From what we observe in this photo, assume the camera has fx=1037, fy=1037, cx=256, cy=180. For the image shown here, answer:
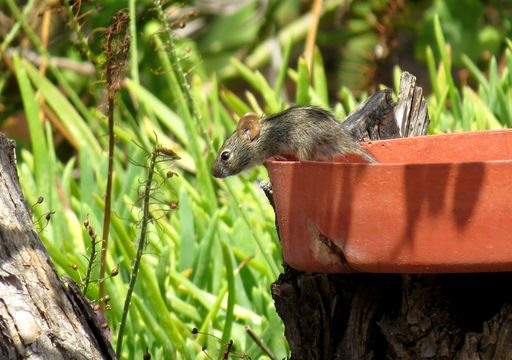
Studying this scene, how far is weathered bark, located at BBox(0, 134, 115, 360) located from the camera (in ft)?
7.44

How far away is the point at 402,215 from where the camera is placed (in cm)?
206

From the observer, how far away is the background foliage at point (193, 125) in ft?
11.2

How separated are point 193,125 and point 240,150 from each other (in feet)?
3.21

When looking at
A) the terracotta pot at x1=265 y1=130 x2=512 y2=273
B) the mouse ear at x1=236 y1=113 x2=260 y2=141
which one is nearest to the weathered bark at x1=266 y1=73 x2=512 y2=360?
the terracotta pot at x1=265 y1=130 x2=512 y2=273

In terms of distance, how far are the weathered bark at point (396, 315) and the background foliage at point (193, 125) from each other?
16.7 inches

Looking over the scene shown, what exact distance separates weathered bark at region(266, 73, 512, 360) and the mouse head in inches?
31.1

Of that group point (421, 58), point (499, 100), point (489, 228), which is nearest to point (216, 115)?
point (499, 100)

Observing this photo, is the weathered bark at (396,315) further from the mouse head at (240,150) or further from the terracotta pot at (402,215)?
the mouse head at (240,150)

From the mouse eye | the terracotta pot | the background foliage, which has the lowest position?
the background foliage

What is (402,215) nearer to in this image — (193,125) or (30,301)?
(30,301)

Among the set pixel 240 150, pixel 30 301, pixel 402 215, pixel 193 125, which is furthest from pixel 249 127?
pixel 402 215

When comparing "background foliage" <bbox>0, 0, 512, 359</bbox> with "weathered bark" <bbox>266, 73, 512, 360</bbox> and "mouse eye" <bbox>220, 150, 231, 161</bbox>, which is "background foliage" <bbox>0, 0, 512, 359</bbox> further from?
"weathered bark" <bbox>266, 73, 512, 360</bbox>

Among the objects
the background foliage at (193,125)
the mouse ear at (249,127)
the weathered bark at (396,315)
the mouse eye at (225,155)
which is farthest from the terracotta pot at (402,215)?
the mouse eye at (225,155)

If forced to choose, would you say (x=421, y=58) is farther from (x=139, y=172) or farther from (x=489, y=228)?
(x=489, y=228)
